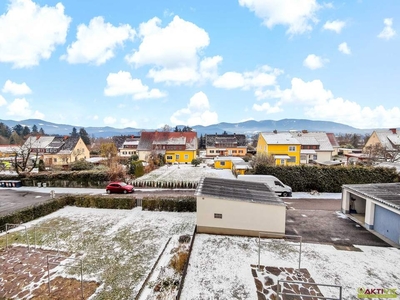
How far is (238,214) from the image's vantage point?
43.0 ft

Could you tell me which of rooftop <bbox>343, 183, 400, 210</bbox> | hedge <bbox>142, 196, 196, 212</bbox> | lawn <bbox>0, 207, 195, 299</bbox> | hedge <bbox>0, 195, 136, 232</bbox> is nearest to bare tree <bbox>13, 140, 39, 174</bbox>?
hedge <bbox>0, 195, 136, 232</bbox>

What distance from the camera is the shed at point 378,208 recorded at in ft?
40.7

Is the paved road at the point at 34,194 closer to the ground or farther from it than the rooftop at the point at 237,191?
closer to the ground

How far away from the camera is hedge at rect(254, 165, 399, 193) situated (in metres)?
22.8

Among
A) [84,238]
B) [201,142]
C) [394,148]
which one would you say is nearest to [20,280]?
[84,238]

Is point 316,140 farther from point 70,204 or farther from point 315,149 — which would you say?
point 70,204

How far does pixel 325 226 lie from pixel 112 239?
563 inches

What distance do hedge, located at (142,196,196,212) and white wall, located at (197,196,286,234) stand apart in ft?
16.2

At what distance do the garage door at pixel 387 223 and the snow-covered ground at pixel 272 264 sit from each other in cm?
124

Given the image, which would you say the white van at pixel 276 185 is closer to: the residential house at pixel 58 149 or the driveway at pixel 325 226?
the driveway at pixel 325 226

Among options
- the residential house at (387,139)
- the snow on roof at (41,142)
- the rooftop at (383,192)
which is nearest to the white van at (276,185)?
the rooftop at (383,192)

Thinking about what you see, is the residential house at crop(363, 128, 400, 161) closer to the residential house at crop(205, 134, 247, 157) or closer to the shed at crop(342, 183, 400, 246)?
the residential house at crop(205, 134, 247, 157)

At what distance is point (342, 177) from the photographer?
23.2 metres

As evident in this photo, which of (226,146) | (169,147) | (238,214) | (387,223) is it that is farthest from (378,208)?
(226,146)
